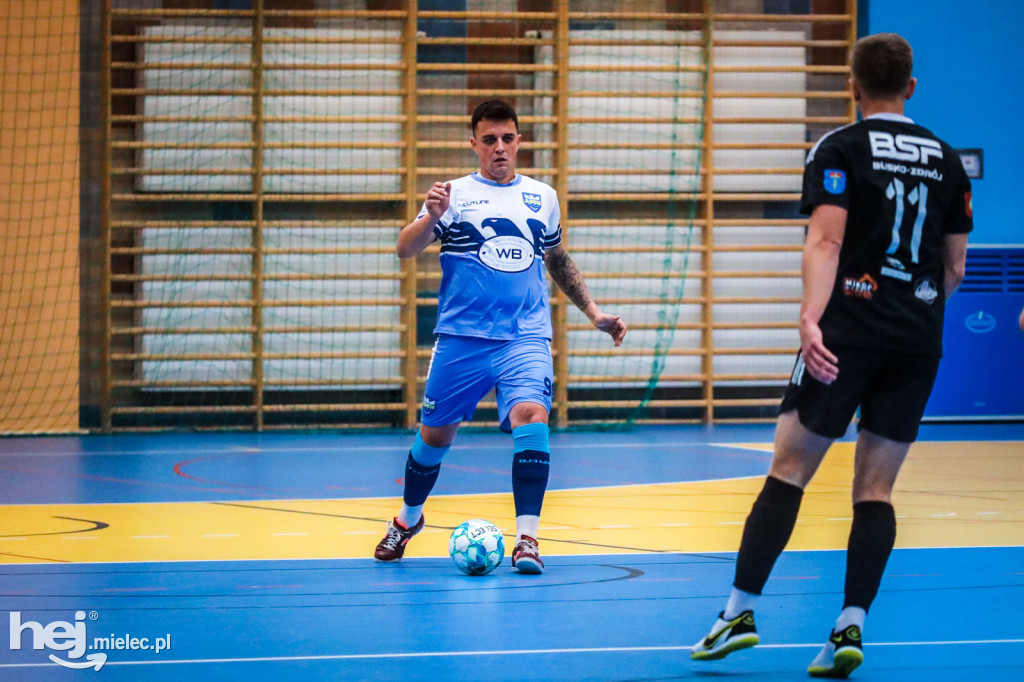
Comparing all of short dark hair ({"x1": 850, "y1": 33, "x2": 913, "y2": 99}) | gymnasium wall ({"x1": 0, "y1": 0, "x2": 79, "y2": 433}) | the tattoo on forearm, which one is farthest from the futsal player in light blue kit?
gymnasium wall ({"x1": 0, "y1": 0, "x2": 79, "y2": 433})

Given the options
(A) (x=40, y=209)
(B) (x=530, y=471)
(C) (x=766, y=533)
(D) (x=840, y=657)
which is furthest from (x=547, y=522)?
(A) (x=40, y=209)

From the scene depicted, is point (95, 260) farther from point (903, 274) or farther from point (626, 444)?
point (903, 274)

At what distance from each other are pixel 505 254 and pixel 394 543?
1.15m

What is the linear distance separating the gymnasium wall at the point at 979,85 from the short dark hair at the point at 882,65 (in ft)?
33.2

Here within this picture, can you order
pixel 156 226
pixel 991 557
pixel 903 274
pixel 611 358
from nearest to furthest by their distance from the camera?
pixel 903 274 < pixel 991 557 < pixel 156 226 < pixel 611 358

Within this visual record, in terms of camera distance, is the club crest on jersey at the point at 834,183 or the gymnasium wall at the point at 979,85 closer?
the club crest on jersey at the point at 834,183

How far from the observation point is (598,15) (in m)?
12.6

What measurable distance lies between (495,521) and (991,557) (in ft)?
7.07

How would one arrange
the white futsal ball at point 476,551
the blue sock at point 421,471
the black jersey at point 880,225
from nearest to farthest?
the black jersey at point 880,225, the white futsal ball at point 476,551, the blue sock at point 421,471

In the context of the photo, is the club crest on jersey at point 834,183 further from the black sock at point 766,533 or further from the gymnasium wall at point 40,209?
the gymnasium wall at point 40,209

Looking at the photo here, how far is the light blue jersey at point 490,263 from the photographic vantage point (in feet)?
16.1

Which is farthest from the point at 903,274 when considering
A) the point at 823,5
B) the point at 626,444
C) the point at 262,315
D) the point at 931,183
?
the point at 823,5

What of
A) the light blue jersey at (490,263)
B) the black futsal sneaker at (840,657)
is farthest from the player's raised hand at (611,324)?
the black futsal sneaker at (840,657)

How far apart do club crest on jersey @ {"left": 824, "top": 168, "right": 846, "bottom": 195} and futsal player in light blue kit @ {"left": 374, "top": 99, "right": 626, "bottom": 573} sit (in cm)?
183
